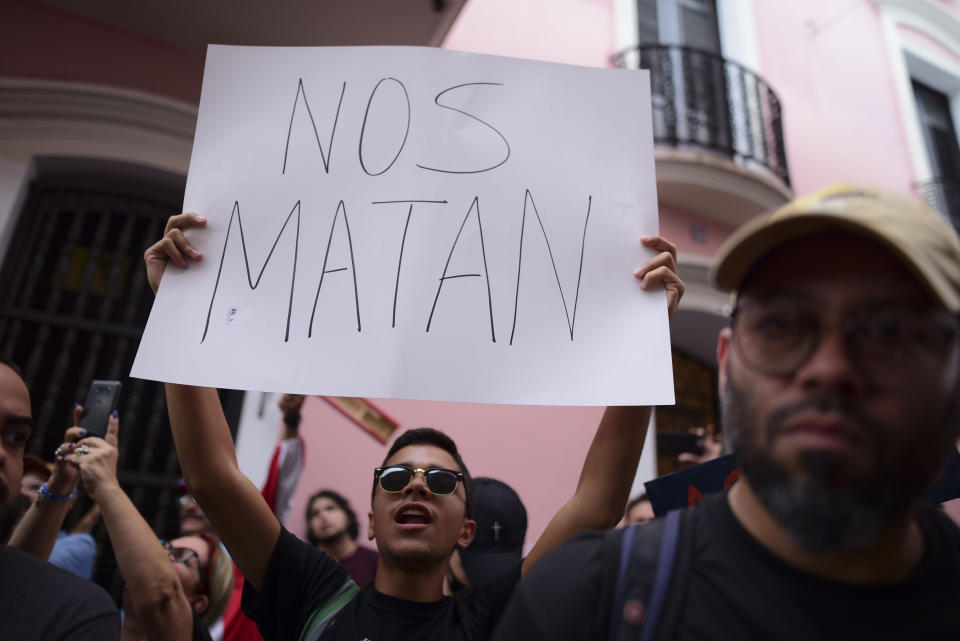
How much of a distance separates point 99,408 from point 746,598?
5.91 ft

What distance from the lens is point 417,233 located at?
1610mm

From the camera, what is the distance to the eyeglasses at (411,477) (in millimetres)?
1846

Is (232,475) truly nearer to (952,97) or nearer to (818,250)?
(818,250)

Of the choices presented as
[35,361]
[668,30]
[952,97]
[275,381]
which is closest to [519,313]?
[275,381]

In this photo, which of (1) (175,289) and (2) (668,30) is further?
(2) (668,30)

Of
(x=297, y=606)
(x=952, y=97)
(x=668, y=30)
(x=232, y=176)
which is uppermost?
(x=952, y=97)

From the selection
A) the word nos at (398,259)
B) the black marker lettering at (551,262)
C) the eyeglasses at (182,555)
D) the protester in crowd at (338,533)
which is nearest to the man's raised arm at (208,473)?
the word nos at (398,259)

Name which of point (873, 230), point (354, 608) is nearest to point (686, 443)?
point (354, 608)

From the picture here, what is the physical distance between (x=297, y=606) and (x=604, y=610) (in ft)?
3.28

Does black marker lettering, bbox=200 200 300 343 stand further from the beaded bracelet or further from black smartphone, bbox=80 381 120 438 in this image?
the beaded bracelet

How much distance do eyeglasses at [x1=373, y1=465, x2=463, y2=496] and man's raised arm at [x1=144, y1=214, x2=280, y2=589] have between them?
1.06 feet

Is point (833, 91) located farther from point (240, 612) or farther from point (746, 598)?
point (746, 598)

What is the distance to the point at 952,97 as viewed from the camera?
32.1 ft

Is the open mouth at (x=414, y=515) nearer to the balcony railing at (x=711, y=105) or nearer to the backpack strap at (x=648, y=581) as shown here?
the backpack strap at (x=648, y=581)
